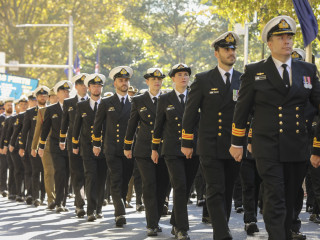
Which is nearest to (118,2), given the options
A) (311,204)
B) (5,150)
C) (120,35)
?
(120,35)

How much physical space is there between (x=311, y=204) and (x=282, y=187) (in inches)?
A: 256

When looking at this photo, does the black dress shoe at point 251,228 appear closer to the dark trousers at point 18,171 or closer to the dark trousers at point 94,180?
the dark trousers at point 94,180

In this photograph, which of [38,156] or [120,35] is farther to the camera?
[120,35]

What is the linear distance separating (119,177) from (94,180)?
91cm

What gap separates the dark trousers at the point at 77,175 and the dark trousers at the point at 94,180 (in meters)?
0.54

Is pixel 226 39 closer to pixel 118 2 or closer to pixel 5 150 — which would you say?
pixel 5 150

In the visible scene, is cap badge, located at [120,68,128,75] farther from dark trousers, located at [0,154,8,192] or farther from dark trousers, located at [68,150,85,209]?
dark trousers, located at [0,154,8,192]

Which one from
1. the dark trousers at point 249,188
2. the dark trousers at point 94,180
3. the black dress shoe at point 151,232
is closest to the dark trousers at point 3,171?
the dark trousers at point 94,180

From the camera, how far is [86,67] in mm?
57312

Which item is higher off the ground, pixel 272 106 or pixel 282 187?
pixel 272 106

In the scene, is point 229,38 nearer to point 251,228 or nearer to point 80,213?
point 251,228

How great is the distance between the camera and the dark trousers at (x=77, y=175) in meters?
14.2

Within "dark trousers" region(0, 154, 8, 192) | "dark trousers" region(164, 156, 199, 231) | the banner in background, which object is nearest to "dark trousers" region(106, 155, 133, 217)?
"dark trousers" region(164, 156, 199, 231)

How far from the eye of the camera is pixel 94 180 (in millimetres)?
13438
